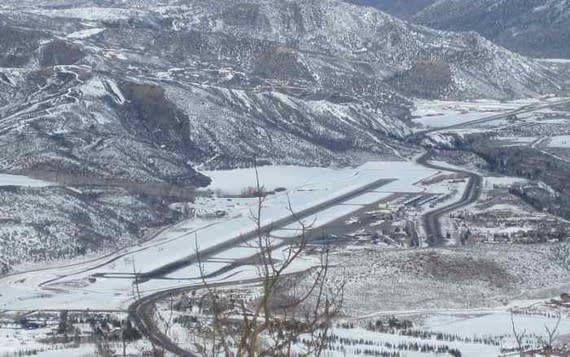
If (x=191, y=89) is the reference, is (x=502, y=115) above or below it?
below

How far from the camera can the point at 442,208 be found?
61656 mm

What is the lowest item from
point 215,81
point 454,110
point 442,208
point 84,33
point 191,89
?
point 442,208

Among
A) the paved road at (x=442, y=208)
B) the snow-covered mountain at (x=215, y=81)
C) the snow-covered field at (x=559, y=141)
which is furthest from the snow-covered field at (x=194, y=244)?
the snow-covered field at (x=559, y=141)

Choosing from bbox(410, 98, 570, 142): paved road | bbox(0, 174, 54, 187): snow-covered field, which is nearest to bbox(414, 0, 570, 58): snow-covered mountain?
bbox(410, 98, 570, 142): paved road

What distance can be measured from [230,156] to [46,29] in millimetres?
46253

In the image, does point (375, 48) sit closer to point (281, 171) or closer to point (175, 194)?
point (281, 171)

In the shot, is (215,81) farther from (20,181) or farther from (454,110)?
(20,181)

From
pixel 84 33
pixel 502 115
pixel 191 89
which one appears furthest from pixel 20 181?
pixel 84 33

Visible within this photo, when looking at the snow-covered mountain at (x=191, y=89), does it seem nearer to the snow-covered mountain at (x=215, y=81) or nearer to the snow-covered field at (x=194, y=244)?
the snow-covered mountain at (x=215, y=81)

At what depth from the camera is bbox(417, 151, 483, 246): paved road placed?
5469cm

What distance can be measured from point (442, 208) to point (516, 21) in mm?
123735

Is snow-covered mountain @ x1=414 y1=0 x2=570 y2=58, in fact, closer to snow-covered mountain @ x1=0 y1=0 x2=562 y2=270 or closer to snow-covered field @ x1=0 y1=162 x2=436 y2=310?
snow-covered mountain @ x1=0 y1=0 x2=562 y2=270

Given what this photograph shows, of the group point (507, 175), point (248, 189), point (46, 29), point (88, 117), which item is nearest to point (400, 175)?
point (507, 175)

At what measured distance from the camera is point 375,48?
5084 inches
